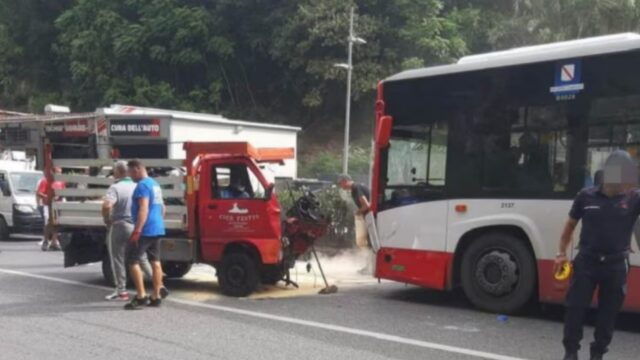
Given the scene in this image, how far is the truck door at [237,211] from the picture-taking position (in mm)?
9984

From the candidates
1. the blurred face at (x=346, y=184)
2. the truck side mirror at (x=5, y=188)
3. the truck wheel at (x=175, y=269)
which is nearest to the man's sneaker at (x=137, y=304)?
the truck wheel at (x=175, y=269)

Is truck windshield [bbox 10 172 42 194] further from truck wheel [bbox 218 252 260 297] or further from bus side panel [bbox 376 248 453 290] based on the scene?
bus side panel [bbox 376 248 453 290]

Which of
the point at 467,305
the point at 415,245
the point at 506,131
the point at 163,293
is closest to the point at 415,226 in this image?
the point at 415,245

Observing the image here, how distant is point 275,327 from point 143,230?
2.21 m

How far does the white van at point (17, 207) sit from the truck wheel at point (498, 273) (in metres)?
14.1

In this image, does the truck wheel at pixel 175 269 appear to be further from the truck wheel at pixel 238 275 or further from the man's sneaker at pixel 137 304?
the man's sneaker at pixel 137 304

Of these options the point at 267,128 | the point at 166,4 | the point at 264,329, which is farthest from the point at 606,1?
the point at 264,329

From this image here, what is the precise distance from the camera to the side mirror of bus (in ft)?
32.3

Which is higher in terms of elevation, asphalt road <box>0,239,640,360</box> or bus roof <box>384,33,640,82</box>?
bus roof <box>384,33,640,82</box>

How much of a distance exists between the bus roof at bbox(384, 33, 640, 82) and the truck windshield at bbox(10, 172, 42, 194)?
45.5ft

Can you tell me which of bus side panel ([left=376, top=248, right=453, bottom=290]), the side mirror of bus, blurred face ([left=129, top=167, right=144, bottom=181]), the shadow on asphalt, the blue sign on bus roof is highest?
the blue sign on bus roof

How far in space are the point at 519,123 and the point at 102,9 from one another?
139ft

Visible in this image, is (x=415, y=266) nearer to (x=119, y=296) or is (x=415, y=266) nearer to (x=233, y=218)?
(x=233, y=218)

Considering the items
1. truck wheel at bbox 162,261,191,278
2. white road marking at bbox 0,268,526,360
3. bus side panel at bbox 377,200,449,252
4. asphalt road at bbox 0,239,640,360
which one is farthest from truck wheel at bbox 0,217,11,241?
bus side panel at bbox 377,200,449,252
